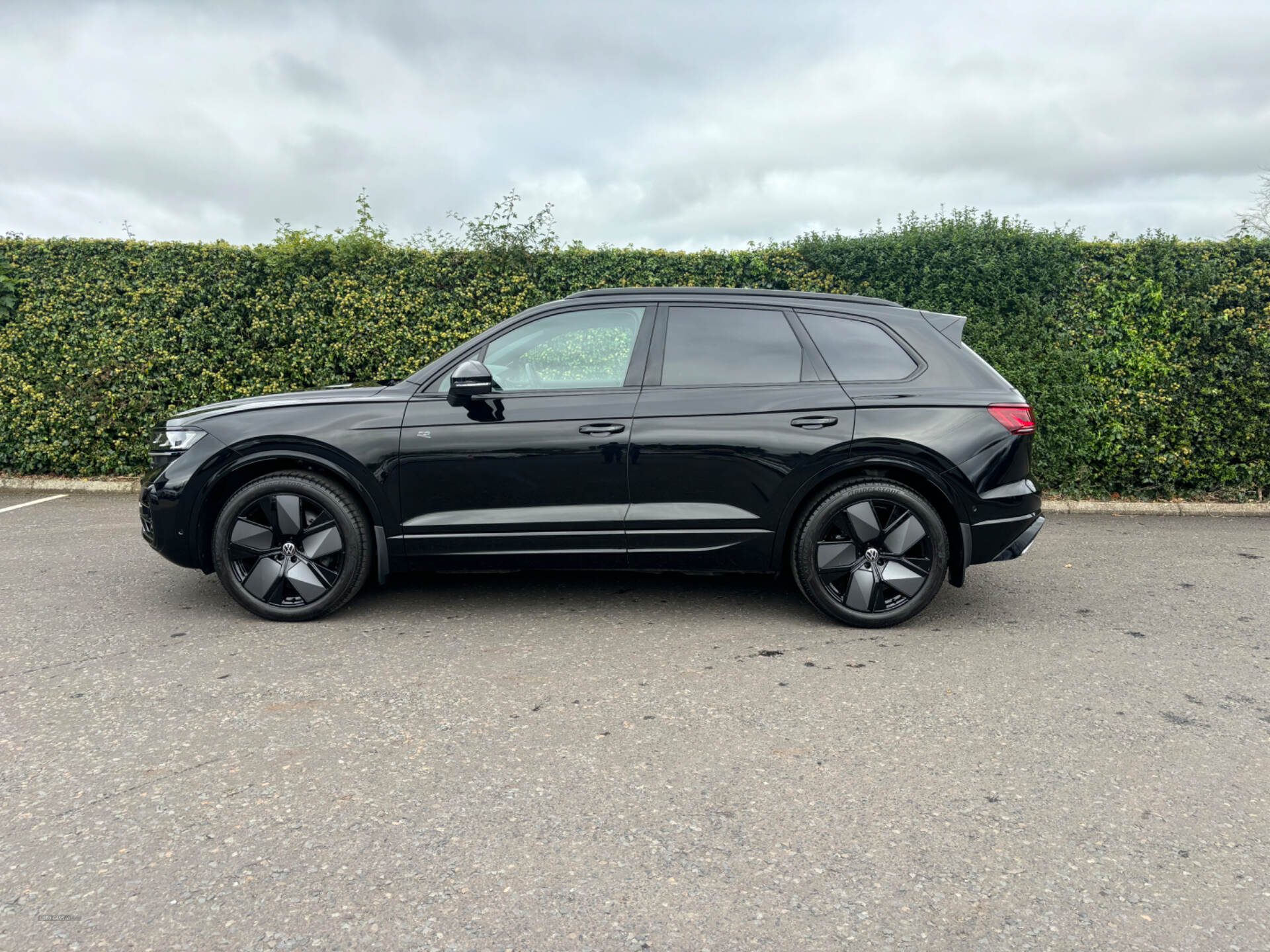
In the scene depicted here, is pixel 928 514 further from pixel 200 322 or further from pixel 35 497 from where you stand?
pixel 35 497

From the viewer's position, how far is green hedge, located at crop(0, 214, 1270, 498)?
8.70m

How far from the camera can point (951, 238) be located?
8.85 m

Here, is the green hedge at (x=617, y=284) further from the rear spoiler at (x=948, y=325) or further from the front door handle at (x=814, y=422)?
the front door handle at (x=814, y=422)

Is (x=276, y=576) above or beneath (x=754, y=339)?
beneath

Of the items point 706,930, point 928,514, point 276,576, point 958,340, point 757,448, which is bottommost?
point 706,930

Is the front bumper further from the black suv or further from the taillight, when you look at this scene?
the taillight

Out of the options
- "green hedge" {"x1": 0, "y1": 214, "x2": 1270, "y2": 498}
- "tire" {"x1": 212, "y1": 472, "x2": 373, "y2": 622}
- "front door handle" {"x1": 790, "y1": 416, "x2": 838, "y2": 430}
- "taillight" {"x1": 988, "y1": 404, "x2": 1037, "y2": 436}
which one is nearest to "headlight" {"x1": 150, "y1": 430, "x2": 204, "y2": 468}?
"tire" {"x1": 212, "y1": 472, "x2": 373, "y2": 622}

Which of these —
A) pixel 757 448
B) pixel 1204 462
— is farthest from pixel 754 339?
pixel 1204 462

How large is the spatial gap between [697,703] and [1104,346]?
23.2ft

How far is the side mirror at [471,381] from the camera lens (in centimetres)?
450

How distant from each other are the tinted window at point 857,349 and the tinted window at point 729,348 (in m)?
0.14

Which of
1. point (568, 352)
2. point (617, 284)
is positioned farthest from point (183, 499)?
point (617, 284)

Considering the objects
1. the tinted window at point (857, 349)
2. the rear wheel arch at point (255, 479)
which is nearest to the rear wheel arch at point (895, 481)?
the tinted window at point (857, 349)

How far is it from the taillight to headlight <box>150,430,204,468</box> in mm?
4262
